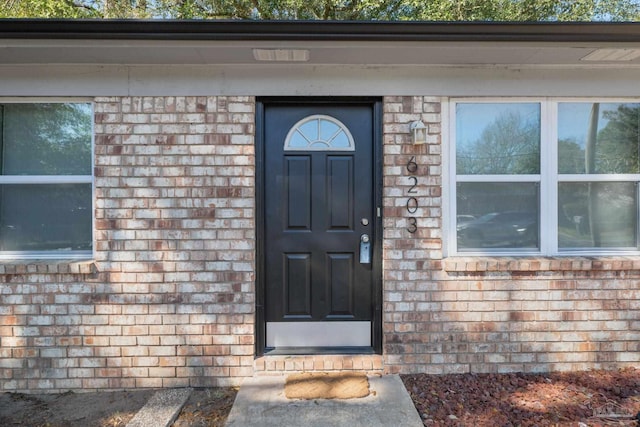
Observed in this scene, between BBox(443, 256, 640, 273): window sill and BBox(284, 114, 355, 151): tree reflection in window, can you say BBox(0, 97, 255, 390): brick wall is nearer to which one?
BBox(284, 114, 355, 151): tree reflection in window

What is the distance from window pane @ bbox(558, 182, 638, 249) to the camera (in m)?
3.18

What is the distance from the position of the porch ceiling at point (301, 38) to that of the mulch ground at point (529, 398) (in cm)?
248

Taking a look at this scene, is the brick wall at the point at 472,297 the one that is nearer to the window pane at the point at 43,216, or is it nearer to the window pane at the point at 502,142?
the window pane at the point at 502,142

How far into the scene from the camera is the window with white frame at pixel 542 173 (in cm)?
313

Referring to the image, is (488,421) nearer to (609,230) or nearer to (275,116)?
(609,230)

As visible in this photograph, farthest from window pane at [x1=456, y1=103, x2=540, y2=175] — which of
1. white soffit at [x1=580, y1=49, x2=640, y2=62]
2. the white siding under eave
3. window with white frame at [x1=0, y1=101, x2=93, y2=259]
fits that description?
window with white frame at [x1=0, y1=101, x2=93, y2=259]

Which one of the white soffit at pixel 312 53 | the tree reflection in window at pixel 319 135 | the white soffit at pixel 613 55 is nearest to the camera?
the white soffit at pixel 312 53

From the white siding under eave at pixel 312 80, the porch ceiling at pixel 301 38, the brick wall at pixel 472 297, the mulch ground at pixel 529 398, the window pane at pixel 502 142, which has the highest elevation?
the porch ceiling at pixel 301 38

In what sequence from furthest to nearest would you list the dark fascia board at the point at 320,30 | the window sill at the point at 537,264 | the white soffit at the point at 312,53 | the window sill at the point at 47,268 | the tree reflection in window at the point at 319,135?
the tree reflection in window at the point at 319,135 < the window sill at the point at 537,264 < the window sill at the point at 47,268 < the white soffit at the point at 312,53 < the dark fascia board at the point at 320,30

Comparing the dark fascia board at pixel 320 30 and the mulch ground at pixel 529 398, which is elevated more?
the dark fascia board at pixel 320 30

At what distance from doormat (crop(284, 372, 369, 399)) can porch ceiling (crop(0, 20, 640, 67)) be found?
8.04 ft

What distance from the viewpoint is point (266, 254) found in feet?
10.2

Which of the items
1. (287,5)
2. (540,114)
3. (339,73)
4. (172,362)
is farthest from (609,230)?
(287,5)

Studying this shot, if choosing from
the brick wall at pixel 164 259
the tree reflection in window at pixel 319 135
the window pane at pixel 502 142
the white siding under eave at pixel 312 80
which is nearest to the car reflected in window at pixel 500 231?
the window pane at pixel 502 142
